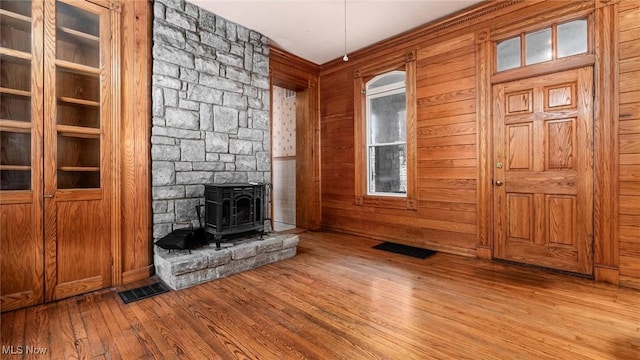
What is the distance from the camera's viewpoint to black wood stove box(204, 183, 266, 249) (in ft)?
9.77

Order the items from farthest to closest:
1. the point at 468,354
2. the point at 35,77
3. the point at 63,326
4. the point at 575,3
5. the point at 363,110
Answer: the point at 363,110 → the point at 575,3 → the point at 35,77 → the point at 63,326 → the point at 468,354

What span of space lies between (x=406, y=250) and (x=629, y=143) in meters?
2.41

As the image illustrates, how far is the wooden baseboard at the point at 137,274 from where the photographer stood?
2695 millimetres

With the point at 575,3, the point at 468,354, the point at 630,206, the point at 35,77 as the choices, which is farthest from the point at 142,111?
the point at 630,206

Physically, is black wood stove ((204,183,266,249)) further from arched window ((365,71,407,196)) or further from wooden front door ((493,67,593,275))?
wooden front door ((493,67,593,275))

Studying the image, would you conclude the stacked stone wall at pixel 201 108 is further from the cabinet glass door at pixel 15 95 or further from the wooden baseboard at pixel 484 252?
the wooden baseboard at pixel 484 252

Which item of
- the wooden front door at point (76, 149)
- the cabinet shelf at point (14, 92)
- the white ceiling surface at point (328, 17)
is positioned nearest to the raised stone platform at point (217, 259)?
the wooden front door at point (76, 149)

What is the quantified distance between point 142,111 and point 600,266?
474 cm

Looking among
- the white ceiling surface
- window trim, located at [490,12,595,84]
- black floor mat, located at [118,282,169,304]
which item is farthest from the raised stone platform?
window trim, located at [490,12,595,84]

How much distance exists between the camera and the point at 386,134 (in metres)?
4.37

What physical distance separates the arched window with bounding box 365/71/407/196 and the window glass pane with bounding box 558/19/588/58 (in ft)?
5.77

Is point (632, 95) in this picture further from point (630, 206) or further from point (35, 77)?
point (35, 77)

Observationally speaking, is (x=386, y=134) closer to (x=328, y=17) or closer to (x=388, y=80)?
(x=388, y=80)

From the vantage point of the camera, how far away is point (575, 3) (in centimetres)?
274
